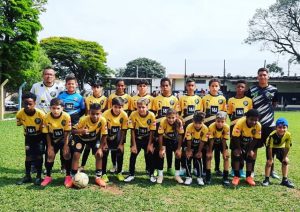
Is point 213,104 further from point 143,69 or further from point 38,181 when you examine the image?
point 143,69

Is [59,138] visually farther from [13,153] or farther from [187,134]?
[13,153]

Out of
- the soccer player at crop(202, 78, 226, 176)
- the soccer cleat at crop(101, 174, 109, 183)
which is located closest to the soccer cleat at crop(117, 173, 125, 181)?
the soccer cleat at crop(101, 174, 109, 183)

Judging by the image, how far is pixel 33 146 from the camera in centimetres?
631

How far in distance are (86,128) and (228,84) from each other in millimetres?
Result: 37808

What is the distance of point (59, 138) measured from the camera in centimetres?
628

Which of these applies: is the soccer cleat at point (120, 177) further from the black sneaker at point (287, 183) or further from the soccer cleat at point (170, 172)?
the black sneaker at point (287, 183)

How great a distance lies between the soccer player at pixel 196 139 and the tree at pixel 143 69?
6555 centimetres

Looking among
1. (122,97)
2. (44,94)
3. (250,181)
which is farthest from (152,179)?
(44,94)

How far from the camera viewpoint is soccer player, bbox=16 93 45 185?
20.3 feet

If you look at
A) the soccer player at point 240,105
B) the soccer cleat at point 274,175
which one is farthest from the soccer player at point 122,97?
the soccer cleat at point 274,175

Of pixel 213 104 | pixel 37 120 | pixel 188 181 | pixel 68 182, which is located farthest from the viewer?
pixel 213 104

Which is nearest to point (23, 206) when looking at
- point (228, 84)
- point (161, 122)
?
point (161, 122)

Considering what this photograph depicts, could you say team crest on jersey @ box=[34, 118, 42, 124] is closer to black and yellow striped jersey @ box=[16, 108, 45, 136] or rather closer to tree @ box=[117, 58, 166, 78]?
black and yellow striped jersey @ box=[16, 108, 45, 136]

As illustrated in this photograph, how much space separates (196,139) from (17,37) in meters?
17.5
